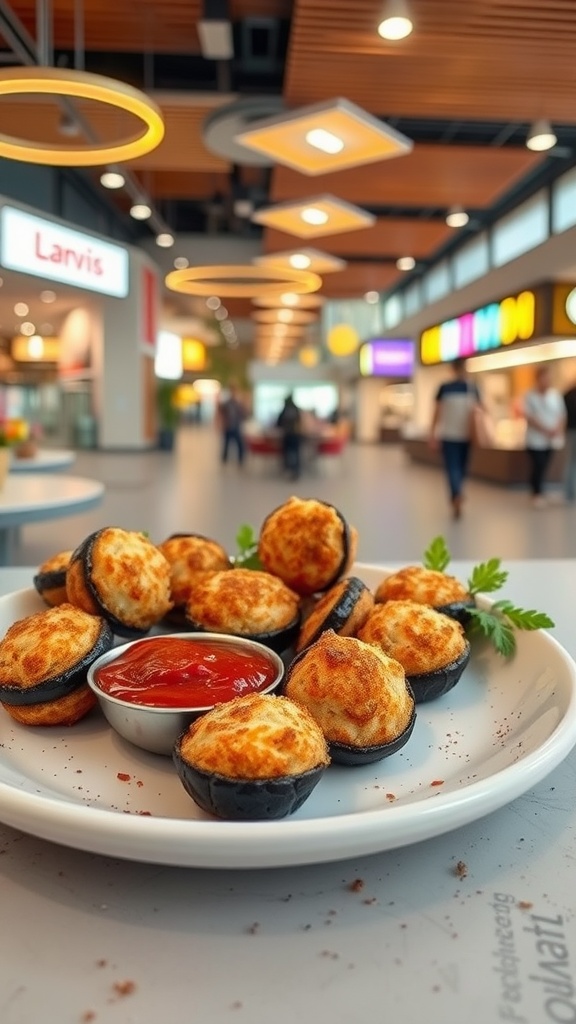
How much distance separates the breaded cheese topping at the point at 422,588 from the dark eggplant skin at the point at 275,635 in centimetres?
15

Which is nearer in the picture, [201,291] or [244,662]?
[244,662]

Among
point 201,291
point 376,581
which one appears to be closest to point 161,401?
point 201,291

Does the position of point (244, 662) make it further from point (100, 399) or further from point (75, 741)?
point (100, 399)

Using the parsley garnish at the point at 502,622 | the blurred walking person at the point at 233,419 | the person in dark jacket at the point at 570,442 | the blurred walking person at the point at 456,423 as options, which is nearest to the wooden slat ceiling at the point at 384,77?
the blurred walking person at the point at 456,423

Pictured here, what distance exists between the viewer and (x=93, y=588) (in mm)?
1052

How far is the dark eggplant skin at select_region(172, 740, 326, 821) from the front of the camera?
65 cm

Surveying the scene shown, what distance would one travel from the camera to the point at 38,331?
23.9 meters

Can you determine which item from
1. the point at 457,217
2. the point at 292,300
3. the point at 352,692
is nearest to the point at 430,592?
the point at 352,692

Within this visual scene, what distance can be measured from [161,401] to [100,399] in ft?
7.64

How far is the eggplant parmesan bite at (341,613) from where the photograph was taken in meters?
1.00

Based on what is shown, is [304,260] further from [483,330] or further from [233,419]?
[233,419]

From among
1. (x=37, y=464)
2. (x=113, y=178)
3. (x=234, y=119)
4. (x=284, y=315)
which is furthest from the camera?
(x=284, y=315)

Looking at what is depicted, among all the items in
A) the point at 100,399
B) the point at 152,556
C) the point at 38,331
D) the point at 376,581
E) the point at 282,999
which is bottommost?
the point at 282,999

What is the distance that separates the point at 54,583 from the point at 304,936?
768mm
